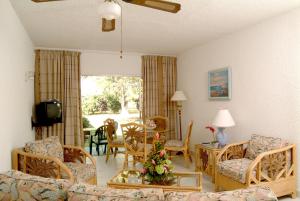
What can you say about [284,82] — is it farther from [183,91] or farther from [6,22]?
[6,22]

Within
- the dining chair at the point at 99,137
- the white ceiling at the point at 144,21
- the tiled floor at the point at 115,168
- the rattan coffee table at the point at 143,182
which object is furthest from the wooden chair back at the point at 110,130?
A: the rattan coffee table at the point at 143,182

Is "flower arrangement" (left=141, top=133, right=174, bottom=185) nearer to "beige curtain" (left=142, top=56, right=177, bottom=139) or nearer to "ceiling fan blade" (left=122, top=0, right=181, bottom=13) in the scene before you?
"ceiling fan blade" (left=122, top=0, right=181, bottom=13)

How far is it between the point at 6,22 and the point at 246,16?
3.05 m

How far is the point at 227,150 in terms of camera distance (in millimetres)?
3525

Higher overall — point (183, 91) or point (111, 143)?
point (183, 91)

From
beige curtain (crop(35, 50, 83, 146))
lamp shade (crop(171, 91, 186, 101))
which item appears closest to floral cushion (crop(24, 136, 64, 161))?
beige curtain (crop(35, 50, 83, 146))

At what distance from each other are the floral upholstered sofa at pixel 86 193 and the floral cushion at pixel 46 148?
1082 millimetres

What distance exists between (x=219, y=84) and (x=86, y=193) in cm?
363

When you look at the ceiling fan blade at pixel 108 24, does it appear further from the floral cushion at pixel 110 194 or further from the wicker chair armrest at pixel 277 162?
the wicker chair armrest at pixel 277 162

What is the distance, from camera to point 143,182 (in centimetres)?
264

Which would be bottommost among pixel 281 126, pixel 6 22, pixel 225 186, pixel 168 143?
pixel 225 186

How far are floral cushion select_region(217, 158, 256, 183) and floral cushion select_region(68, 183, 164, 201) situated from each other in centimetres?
186

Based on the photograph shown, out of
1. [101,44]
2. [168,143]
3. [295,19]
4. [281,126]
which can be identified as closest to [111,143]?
[168,143]

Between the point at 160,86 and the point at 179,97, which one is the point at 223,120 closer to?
the point at 179,97
